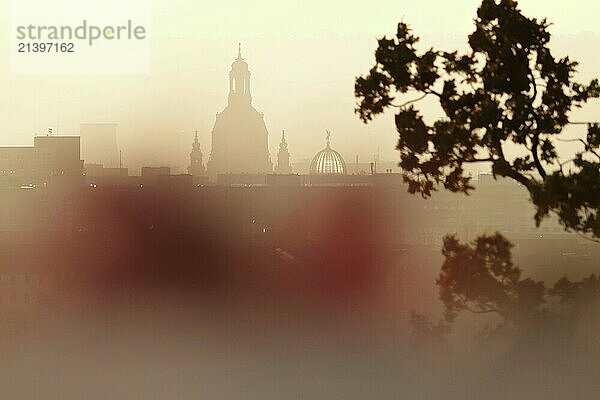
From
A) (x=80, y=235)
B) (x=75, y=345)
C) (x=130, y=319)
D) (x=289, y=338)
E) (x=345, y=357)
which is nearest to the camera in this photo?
(x=345, y=357)

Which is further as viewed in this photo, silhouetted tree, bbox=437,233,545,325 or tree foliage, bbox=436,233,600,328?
silhouetted tree, bbox=437,233,545,325

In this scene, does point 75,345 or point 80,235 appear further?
point 80,235

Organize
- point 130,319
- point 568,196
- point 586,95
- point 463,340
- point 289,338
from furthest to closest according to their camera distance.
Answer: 1. point 130,319
2. point 289,338
3. point 463,340
4. point 586,95
5. point 568,196

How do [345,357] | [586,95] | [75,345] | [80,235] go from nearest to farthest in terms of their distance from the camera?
[586,95], [345,357], [75,345], [80,235]

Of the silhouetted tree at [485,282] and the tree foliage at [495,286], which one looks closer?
the tree foliage at [495,286]

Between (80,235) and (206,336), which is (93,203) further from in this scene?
(206,336)

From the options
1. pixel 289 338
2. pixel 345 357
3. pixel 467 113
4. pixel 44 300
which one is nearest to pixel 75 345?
pixel 289 338

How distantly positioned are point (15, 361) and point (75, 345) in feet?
16.4

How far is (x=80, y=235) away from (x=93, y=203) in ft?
37.2

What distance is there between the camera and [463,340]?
87.6ft

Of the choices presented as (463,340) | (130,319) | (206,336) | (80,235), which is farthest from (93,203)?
(463,340)

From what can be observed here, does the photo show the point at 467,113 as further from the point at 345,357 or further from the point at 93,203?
the point at 93,203

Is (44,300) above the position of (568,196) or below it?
below

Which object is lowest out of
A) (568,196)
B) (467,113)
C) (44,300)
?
(44,300)
